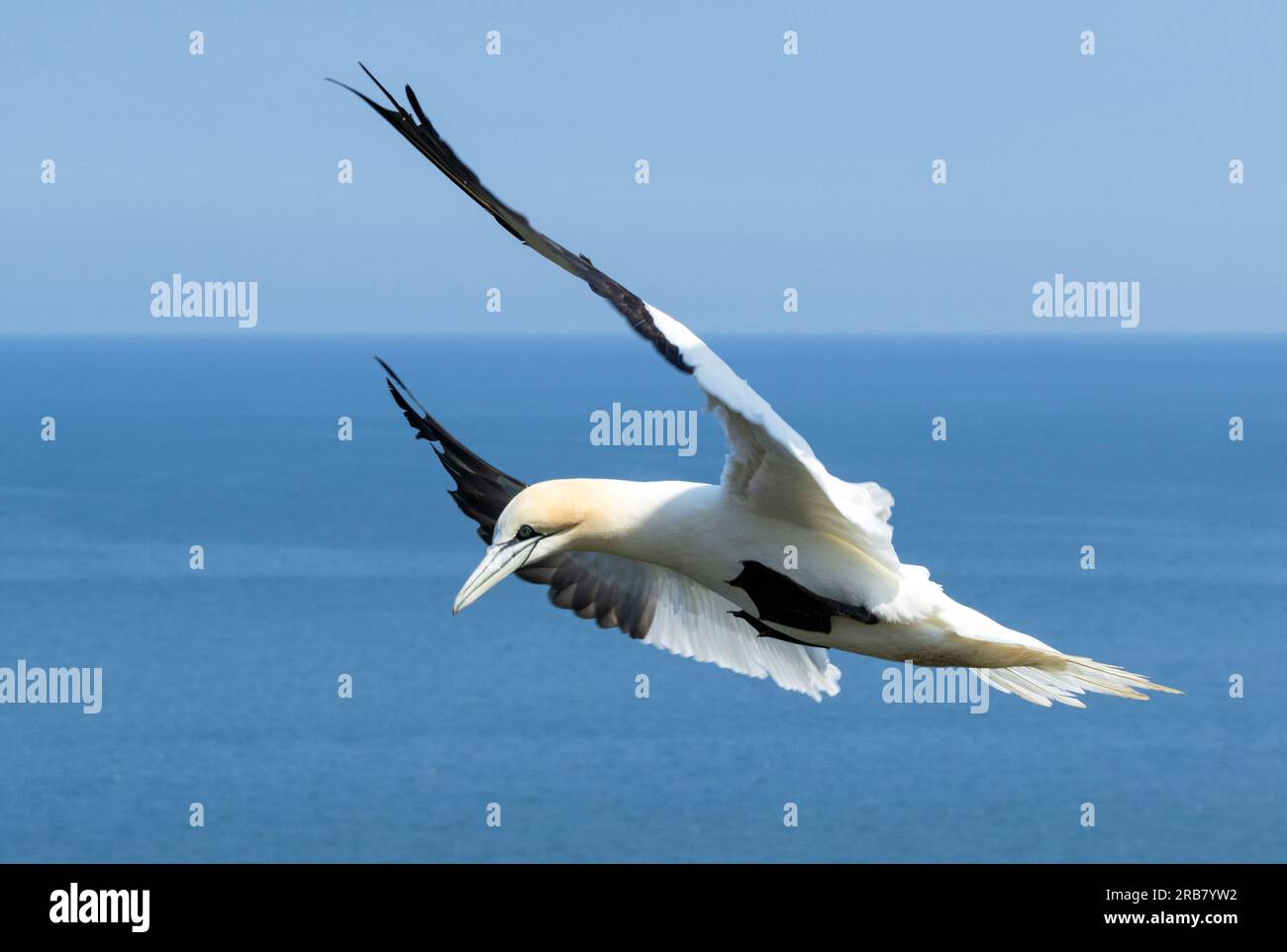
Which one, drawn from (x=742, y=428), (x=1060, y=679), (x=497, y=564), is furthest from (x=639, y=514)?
(x=1060, y=679)

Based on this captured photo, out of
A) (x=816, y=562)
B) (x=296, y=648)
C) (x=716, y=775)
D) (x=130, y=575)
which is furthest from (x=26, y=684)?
(x=816, y=562)

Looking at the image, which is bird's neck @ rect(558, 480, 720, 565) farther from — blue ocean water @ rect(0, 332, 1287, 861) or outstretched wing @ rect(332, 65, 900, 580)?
blue ocean water @ rect(0, 332, 1287, 861)

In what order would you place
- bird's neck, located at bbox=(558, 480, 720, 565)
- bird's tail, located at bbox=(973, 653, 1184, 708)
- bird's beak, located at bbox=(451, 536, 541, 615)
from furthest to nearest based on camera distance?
bird's tail, located at bbox=(973, 653, 1184, 708) < bird's neck, located at bbox=(558, 480, 720, 565) < bird's beak, located at bbox=(451, 536, 541, 615)

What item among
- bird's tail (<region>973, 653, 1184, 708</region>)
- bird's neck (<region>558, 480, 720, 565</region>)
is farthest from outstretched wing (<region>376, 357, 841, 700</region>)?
bird's neck (<region>558, 480, 720, 565</region>)

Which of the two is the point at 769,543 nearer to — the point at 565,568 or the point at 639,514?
the point at 639,514

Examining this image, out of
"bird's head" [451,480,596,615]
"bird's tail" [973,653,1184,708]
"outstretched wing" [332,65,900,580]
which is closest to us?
"outstretched wing" [332,65,900,580]

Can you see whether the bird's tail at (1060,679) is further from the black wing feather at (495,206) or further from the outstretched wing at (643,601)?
the black wing feather at (495,206)

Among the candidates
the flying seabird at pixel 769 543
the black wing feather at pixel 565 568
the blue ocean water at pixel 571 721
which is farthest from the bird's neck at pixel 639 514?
the blue ocean water at pixel 571 721

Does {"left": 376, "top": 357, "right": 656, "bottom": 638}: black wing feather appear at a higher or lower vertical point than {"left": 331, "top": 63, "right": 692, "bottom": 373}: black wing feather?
lower
